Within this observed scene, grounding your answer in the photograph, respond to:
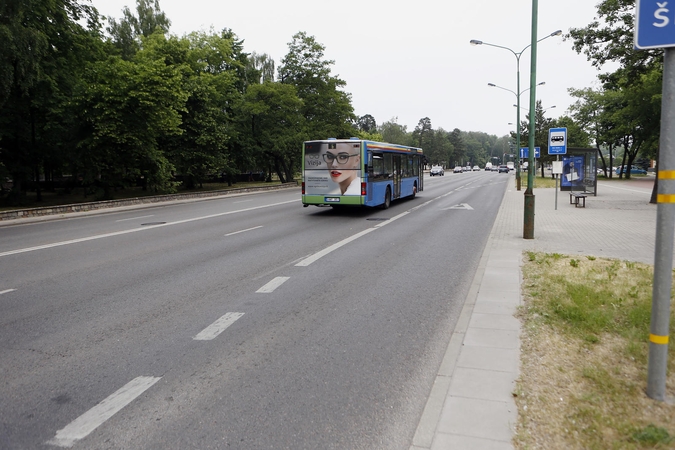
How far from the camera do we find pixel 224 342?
17.2ft

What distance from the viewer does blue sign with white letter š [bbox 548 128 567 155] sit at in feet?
58.4

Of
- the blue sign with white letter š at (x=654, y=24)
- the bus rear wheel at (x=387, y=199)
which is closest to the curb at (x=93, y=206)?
the bus rear wheel at (x=387, y=199)

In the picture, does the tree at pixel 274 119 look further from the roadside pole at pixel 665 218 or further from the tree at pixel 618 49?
the roadside pole at pixel 665 218

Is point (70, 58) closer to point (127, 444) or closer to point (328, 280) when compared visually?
point (328, 280)

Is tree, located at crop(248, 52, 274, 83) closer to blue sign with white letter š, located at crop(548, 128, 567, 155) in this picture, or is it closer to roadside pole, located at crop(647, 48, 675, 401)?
blue sign with white letter š, located at crop(548, 128, 567, 155)

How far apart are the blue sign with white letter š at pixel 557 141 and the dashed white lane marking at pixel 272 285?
1352 cm

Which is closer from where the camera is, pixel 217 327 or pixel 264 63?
pixel 217 327

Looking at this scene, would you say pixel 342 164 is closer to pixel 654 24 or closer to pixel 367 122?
pixel 654 24

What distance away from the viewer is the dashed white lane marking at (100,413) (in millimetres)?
3404

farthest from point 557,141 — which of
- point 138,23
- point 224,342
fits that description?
point 138,23

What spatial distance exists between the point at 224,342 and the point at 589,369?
11.7 feet

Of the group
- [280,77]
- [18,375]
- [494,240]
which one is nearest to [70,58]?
[280,77]

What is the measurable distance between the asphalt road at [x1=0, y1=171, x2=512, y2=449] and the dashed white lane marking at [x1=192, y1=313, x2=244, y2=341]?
1.0 inches

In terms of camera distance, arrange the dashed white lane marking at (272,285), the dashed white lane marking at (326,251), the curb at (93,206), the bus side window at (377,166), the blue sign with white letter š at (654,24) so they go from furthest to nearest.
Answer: the curb at (93,206) → the bus side window at (377,166) → the dashed white lane marking at (326,251) → the dashed white lane marking at (272,285) → the blue sign with white letter š at (654,24)
